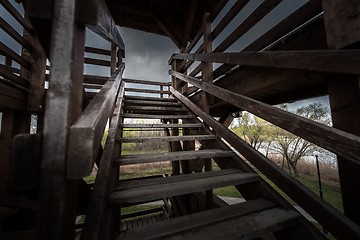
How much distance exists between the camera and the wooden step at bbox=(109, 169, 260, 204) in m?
1.08

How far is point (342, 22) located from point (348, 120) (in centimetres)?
64

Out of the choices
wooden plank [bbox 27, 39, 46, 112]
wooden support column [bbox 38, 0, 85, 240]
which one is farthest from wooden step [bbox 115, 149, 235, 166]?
wooden plank [bbox 27, 39, 46, 112]

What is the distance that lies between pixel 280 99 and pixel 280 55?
5.09 ft

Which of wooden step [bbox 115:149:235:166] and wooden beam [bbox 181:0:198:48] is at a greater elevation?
wooden beam [bbox 181:0:198:48]

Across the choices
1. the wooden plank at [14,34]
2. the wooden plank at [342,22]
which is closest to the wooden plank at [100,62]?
the wooden plank at [14,34]

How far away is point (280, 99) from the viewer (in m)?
2.62

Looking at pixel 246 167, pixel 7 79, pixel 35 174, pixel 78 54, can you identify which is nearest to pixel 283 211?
pixel 246 167

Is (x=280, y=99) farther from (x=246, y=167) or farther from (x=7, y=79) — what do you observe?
(x=7, y=79)

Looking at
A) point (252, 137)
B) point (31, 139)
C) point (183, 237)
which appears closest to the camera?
point (31, 139)

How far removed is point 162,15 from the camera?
570cm

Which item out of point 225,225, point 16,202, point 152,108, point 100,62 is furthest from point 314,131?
point 100,62

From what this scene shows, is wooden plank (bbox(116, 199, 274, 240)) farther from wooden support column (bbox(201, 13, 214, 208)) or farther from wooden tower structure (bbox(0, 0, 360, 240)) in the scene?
wooden support column (bbox(201, 13, 214, 208))

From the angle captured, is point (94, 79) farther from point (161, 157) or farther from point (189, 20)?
point (189, 20)

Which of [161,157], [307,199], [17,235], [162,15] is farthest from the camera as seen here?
[162,15]
